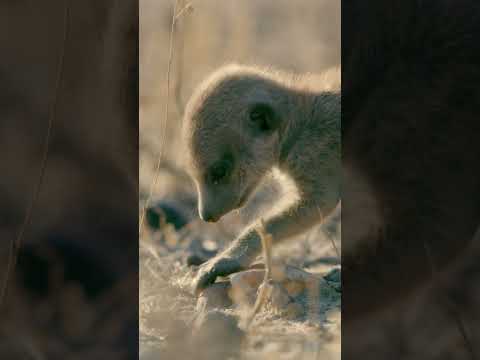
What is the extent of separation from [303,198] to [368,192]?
251mm

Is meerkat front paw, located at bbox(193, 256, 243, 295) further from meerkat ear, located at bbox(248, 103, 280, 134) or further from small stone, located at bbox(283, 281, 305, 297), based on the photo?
meerkat ear, located at bbox(248, 103, 280, 134)

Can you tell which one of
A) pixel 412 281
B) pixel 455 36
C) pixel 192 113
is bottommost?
pixel 412 281

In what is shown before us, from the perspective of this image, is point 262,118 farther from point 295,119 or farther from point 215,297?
point 215,297

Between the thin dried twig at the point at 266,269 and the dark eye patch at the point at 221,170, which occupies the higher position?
the dark eye patch at the point at 221,170

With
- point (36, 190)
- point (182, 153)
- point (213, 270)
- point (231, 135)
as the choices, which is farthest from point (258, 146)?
point (36, 190)

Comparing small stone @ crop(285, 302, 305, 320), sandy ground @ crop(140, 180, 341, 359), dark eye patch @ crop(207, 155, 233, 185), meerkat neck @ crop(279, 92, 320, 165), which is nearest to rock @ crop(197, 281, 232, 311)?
sandy ground @ crop(140, 180, 341, 359)

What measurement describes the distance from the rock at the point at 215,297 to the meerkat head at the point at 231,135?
0.17 meters

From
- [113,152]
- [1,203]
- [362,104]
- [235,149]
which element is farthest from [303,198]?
[1,203]

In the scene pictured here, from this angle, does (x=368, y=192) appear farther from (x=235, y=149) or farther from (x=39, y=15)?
(x=39, y=15)

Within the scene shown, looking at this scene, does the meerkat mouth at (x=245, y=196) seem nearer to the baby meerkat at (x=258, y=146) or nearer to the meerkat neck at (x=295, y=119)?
the baby meerkat at (x=258, y=146)

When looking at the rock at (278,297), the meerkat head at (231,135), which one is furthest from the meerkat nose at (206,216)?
the rock at (278,297)

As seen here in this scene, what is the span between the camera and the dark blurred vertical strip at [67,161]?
54.1 inches

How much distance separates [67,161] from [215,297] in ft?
1.57

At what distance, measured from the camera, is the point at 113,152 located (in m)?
1.38
